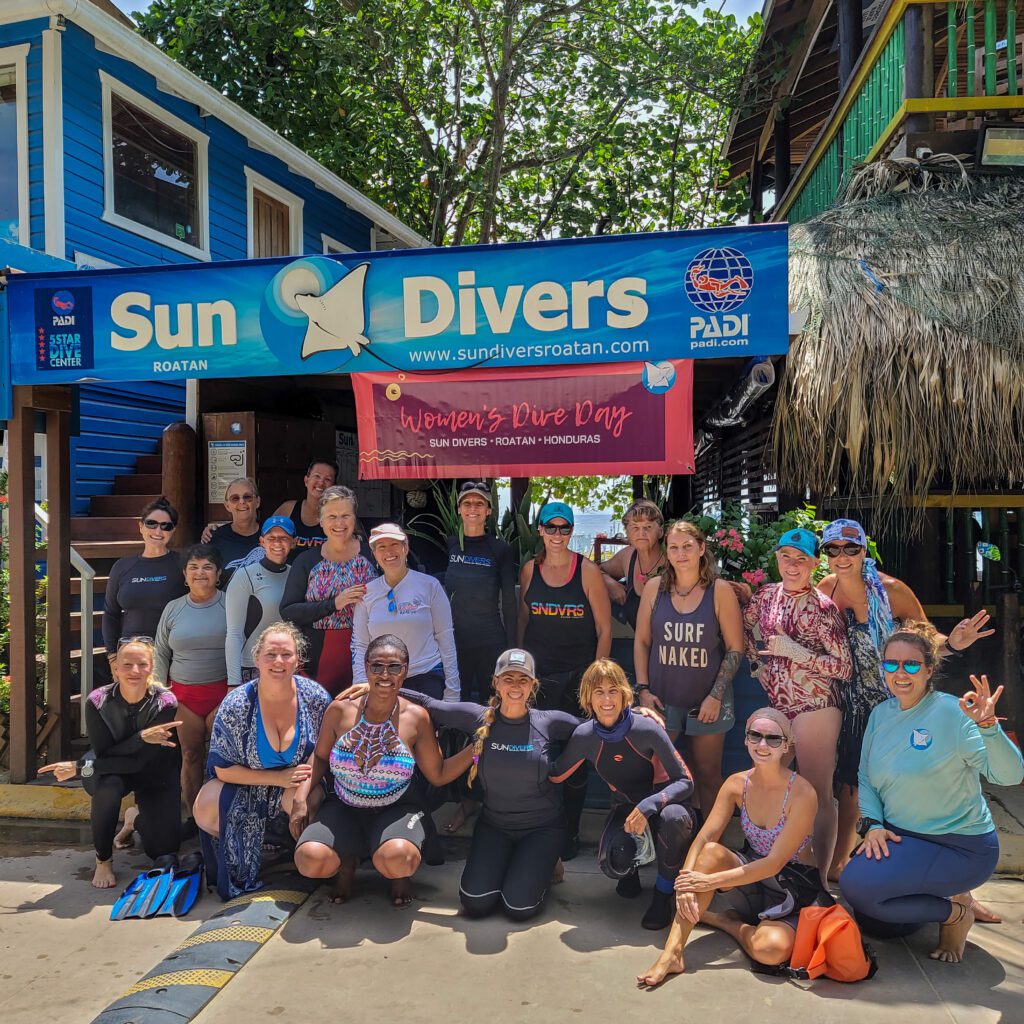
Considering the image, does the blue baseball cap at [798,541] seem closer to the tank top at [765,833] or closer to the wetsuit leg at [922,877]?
the tank top at [765,833]

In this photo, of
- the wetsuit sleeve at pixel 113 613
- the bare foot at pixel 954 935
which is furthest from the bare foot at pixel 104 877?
the bare foot at pixel 954 935

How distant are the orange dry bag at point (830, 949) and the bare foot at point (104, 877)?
10.6ft

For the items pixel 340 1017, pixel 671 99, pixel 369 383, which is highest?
pixel 671 99

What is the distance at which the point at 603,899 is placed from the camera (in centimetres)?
424

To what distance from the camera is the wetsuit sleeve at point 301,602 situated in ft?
15.8

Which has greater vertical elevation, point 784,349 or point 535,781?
point 784,349

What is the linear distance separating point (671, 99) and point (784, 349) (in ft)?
38.1

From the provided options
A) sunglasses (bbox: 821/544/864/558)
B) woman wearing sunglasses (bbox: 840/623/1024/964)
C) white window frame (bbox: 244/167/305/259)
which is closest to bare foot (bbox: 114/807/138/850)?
woman wearing sunglasses (bbox: 840/623/1024/964)

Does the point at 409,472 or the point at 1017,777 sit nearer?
the point at 1017,777

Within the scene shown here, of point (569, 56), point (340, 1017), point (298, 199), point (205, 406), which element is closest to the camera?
point (340, 1017)

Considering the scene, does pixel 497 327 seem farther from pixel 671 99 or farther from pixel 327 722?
pixel 671 99

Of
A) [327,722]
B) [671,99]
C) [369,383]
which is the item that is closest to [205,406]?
[369,383]

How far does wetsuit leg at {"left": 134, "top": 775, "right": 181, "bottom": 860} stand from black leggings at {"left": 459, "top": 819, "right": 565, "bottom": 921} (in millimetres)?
1549

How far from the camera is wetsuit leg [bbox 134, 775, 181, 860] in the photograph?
4578 millimetres
